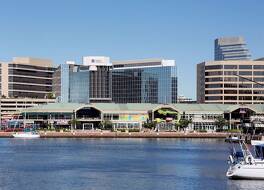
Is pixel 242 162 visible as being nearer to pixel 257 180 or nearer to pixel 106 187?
pixel 257 180

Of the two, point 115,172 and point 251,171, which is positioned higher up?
point 251,171

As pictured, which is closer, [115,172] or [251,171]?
[251,171]

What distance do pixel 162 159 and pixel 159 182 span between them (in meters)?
37.3

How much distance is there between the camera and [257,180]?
75.9 metres

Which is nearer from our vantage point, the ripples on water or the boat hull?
the ripples on water

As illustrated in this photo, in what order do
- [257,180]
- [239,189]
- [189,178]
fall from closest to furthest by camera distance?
[239,189] < [257,180] < [189,178]

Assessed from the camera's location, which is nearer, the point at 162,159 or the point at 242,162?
the point at 242,162

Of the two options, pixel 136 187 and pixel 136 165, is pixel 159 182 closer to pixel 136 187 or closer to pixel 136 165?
pixel 136 187

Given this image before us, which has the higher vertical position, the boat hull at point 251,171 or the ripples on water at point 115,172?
the boat hull at point 251,171

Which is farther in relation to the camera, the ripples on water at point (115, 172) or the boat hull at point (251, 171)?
the boat hull at point (251, 171)

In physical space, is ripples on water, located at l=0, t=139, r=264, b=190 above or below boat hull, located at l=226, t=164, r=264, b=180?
below

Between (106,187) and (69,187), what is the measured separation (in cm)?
398

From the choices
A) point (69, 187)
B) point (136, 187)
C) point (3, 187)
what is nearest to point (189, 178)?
point (136, 187)

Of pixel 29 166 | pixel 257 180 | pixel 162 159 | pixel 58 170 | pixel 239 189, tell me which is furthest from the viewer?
pixel 162 159
